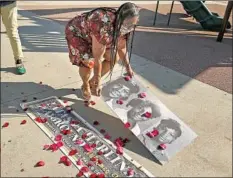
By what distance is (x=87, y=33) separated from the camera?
2908mm

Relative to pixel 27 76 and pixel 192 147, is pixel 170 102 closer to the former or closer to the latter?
pixel 192 147

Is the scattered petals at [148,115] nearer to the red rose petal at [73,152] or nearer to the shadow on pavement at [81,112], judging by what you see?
the shadow on pavement at [81,112]

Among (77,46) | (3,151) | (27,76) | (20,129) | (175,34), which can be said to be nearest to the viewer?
(3,151)

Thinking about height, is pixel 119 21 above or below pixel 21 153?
above

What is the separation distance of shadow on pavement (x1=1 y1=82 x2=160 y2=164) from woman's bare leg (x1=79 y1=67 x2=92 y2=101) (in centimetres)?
13

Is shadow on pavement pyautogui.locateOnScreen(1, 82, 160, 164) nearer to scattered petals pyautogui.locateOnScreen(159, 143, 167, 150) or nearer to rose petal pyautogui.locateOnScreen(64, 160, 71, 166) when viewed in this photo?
scattered petals pyautogui.locateOnScreen(159, 143, 167, 150)

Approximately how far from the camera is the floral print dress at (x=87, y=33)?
8.84 ft

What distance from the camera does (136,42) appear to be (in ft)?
19.1

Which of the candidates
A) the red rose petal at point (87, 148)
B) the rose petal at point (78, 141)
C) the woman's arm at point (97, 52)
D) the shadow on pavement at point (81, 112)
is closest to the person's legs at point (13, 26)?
the shadow on pavement at point (81, 112)

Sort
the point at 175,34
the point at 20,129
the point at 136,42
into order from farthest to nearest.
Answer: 1. the point at 175,34
2. the point at 136,42
3. the point at 20,129

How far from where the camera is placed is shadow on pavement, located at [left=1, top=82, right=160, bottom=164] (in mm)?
2762

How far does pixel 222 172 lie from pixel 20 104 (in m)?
2.20

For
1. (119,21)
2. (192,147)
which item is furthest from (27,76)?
(192,147)

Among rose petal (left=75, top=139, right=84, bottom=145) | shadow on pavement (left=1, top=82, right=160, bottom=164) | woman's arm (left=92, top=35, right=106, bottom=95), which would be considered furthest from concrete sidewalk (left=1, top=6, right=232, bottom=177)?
woman's arm (left=92, top=35, right=106, bottom=95)
